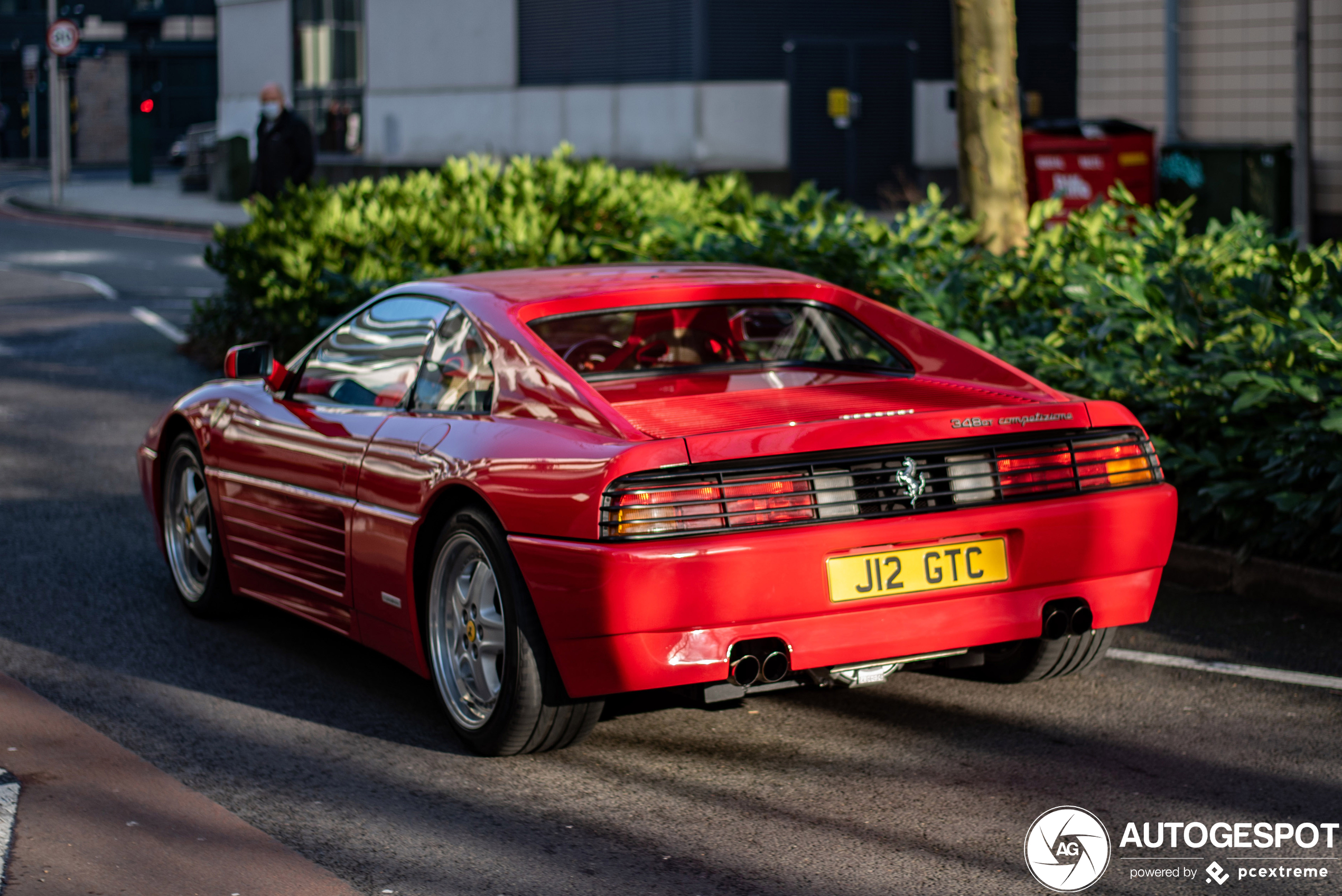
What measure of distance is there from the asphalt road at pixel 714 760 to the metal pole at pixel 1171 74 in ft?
43.9

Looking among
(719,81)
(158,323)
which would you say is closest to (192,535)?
(158,323)

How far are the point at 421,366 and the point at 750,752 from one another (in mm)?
1587

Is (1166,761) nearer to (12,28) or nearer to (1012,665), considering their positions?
(1012,665)

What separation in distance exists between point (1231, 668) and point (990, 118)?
521cm

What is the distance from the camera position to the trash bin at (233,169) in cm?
3675

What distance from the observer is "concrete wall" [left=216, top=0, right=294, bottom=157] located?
39.6m

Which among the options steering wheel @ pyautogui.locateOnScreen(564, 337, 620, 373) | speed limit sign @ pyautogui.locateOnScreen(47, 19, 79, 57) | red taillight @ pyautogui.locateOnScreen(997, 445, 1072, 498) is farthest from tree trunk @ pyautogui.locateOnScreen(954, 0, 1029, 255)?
speed limit sign @ pyautogui.locateOnScreen(47, 19, 79, 57)

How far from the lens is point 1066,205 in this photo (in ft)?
62.6

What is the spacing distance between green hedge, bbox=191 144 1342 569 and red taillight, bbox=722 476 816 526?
271cm

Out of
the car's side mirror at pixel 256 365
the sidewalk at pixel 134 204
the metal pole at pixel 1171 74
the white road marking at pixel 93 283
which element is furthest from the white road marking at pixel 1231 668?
the sidewalk at pixel 134 204

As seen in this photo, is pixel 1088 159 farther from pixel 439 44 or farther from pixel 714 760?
pixel 439 44

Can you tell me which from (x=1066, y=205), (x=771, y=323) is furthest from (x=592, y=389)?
(x=1066, y=205)

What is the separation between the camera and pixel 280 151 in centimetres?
1769

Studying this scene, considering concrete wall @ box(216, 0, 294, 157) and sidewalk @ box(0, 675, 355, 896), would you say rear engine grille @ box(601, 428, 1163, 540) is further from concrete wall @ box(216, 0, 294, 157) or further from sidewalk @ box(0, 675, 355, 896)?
concrete wall @ box(216, 0, 294, 157)
